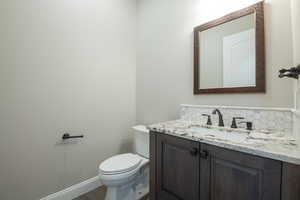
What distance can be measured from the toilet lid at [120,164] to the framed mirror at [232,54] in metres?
0.97

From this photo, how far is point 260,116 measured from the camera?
47.0 inches

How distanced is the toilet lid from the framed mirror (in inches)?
38.4

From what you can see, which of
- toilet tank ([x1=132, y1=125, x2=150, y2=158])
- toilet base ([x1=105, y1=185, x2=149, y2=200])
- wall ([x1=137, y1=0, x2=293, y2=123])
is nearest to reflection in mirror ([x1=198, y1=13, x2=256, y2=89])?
wall ([x1=137, y1=0, x2=293, y2=123])

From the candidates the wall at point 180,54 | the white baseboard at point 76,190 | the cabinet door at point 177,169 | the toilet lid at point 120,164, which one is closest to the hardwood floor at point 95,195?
the white baseboard at point 76,190

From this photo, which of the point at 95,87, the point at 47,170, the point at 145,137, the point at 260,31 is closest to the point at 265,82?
the point at 260,31

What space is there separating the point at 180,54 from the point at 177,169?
1.23 m

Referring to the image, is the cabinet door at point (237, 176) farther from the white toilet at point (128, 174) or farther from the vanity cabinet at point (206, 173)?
the white toilet at point (128, 174)

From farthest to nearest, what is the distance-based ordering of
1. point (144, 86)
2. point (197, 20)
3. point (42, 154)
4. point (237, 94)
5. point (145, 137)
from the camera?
point (144, 86), point (145, 137), point (197, 20), point (42, 154), point (237, 94)

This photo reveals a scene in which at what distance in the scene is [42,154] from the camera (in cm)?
149

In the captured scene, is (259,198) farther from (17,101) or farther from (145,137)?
(17,101)

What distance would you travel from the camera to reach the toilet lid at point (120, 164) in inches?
54.0

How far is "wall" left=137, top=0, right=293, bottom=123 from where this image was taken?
3.67 feet

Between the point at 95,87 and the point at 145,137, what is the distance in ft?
2.82

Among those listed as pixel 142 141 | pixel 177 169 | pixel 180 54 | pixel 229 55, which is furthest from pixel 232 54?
pixel 142 141
